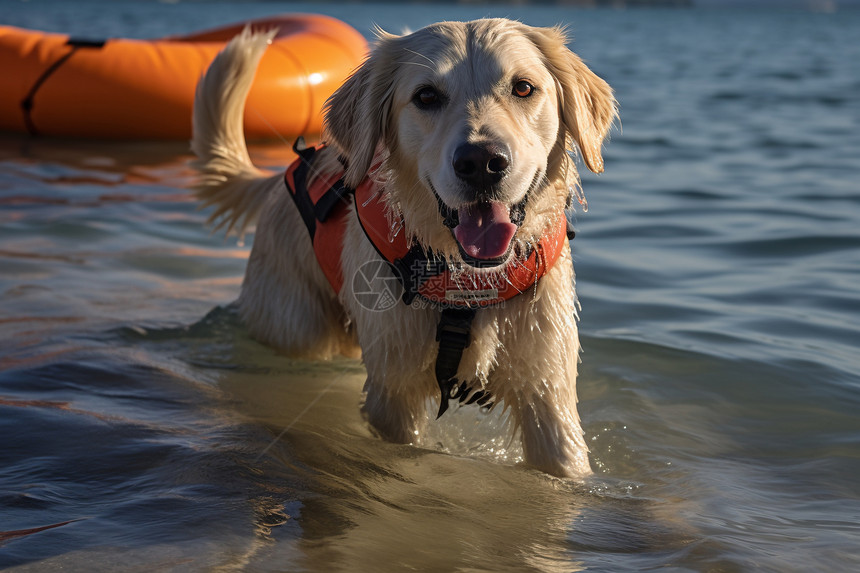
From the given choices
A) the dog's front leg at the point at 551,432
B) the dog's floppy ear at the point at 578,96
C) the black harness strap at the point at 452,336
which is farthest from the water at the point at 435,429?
the dog's floppy ear at the point at 578,96

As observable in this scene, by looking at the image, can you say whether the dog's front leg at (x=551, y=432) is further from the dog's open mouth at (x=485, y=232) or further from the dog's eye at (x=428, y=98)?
the dog's eye at (x=428, y=98)

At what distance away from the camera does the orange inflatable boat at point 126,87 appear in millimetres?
9633

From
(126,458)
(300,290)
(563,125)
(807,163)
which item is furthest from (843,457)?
(807,163)

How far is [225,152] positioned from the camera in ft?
16.0

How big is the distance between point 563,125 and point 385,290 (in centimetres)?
94

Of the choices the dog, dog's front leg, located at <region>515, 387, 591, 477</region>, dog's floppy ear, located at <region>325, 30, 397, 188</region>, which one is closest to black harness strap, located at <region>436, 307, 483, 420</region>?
the dog

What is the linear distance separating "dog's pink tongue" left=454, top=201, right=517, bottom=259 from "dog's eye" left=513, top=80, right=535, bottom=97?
1.41 ft

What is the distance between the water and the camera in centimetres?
293

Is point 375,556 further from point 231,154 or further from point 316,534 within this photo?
point 231,154

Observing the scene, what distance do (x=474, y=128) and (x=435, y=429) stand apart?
5.25 feet

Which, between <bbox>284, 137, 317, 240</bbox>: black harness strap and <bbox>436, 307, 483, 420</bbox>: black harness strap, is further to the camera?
<bbox>284, 137, 317, 240</bbox>: black harness strap

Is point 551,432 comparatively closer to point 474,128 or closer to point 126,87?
point 474,128

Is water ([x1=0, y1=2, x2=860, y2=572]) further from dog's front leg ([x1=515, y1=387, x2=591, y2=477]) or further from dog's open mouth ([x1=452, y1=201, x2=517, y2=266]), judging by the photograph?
dog's open mouth ([x1=452, y1=201, x2=517, y2=266])

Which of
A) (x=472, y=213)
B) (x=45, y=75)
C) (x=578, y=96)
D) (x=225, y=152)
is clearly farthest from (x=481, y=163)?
(x=45, y=75)
